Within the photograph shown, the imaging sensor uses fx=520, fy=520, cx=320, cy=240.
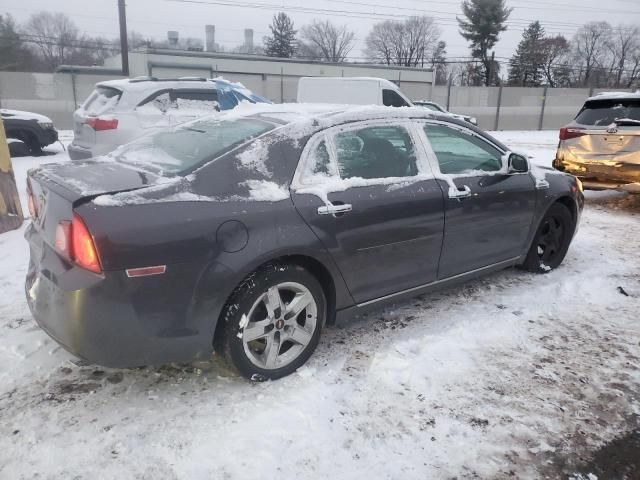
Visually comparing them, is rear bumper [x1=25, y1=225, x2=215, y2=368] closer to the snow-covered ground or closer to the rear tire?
the snow-covered ground

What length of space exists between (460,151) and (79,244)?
9.30ft

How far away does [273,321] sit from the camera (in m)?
2.93

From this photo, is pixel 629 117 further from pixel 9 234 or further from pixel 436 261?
pixel 9 234

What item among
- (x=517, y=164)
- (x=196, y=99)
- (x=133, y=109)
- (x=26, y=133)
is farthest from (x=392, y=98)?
(x=517, y=164)

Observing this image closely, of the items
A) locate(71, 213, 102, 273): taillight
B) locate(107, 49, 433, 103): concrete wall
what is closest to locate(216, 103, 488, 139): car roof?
locate(71, 213, 102, 273): taillight

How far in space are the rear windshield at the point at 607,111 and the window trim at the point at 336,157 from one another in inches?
212

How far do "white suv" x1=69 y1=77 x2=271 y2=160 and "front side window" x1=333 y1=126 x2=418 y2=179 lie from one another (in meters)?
4.47

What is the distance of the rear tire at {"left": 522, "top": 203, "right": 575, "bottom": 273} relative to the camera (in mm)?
4738

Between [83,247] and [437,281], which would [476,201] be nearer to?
[437,281]

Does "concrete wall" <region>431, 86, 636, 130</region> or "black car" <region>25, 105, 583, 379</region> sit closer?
"black car" <region>25, 105, 583, 379</region>

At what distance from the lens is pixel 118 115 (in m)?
7.41

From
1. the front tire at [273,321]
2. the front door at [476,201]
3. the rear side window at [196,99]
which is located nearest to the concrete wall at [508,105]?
the rear side window at [196,99]

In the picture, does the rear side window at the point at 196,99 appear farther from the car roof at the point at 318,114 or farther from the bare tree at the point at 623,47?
the bare tree at the point at 623,47

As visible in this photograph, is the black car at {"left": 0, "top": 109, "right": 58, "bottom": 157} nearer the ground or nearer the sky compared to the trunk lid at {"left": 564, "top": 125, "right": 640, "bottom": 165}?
nearer the ground
